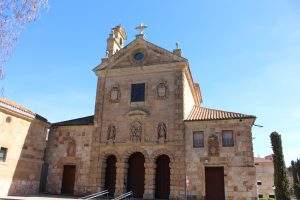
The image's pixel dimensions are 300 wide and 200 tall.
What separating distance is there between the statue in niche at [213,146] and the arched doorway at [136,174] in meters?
5.52

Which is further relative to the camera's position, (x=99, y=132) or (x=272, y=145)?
(x=99, y=132)

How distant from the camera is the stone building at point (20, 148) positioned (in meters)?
21.7

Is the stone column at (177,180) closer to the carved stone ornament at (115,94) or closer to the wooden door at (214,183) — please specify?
the wooden door at (214,183)

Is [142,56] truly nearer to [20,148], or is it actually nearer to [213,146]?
[213,146]

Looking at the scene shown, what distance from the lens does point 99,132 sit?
25344 millimetres

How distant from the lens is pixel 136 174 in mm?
24109

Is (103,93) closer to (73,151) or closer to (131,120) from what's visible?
(131,120)

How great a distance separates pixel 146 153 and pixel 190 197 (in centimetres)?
468

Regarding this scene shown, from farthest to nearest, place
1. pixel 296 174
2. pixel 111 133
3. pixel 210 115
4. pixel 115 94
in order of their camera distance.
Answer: pixel 296 174
pixel 115 94
pixel 111 133
pixel 210 115

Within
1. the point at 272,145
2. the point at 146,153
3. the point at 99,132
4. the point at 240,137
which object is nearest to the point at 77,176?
the point at 99,132

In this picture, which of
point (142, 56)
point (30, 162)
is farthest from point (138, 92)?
point (30, 162)

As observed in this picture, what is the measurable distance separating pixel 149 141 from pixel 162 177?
9.74 ft

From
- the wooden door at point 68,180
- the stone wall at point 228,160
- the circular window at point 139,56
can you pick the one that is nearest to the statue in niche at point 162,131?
the stone wall at point 228,160

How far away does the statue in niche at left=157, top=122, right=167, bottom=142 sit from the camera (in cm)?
2359
